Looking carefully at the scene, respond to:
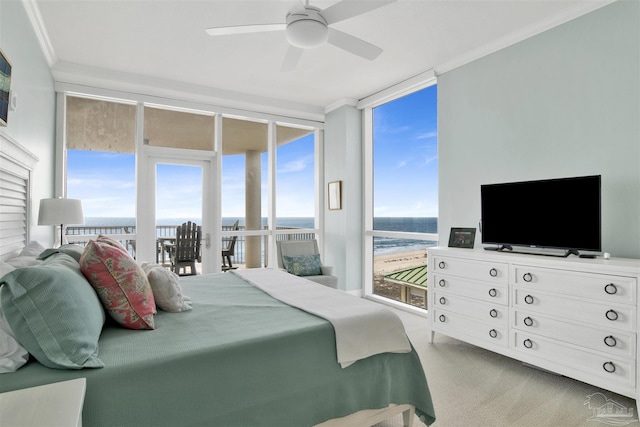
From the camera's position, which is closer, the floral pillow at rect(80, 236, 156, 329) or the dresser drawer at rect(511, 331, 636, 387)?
the floral pillow at rect(80, 236, 156, 329)

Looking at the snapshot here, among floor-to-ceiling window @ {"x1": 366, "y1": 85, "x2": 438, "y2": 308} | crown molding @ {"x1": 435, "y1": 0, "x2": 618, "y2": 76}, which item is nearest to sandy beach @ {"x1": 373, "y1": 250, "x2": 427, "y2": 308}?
floor-to-ceiling window @ {"x1": 366, "y1": 85, "x2": 438, "y2": 308}

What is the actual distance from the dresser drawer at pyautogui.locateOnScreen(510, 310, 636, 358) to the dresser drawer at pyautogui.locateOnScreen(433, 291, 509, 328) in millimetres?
87

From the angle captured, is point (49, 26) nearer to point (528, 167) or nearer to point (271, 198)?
point (271, 198)

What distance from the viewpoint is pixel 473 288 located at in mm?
2973

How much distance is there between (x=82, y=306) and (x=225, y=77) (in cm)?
336

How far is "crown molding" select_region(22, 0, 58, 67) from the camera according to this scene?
8.51ft

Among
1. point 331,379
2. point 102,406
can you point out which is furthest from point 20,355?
point 331,379

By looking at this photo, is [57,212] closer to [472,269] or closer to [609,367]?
[472,269]

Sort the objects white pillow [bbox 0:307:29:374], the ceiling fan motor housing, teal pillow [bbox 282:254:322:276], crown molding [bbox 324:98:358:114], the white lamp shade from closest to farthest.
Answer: white pillow [bbox 0:307:29:374], the ceiling fan motor housing, the white lamp shade, teal pillow [bbox 282:254:322:276], crown molding [bbox 324:98:358:114]

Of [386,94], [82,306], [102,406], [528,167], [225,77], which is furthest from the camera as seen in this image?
[386,94]

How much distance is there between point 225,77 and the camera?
4105 millimetres

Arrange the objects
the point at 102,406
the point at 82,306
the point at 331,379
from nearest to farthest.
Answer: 1. the point at 102,406
2. the point at 82,306
3. the point at 331,379

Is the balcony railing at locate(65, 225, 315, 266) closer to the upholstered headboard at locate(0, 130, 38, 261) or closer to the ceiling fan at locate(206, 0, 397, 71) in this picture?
the upholstered headboard at locate(0, 130, 38, 261)

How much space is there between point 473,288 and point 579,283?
0.79 m
